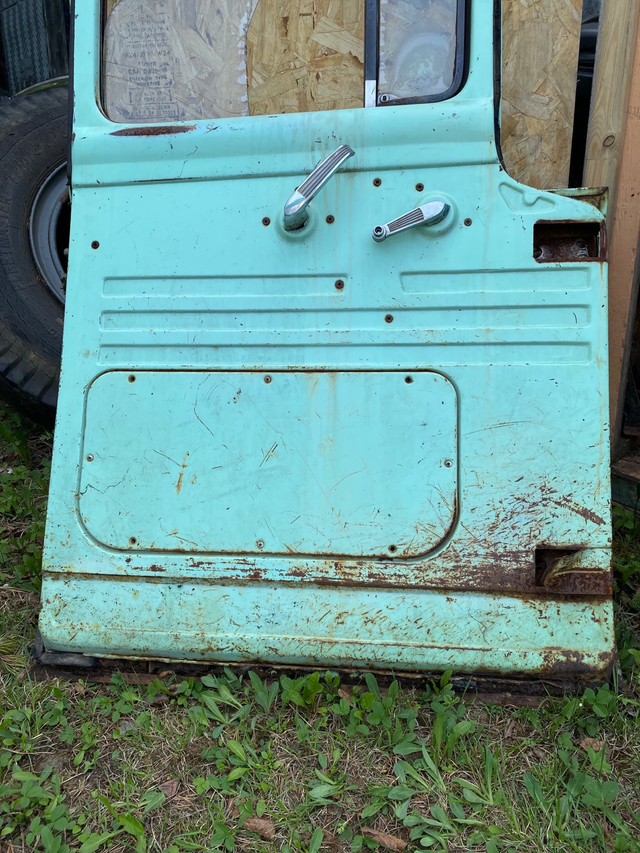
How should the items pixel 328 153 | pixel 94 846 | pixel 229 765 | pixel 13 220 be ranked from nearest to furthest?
pixel 94 846
pixel 229 765
pixel 328 153
pixel 13 220

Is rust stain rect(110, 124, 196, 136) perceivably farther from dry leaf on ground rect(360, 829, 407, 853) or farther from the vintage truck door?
dry leaf on ground rect(360, 829, 407, 853)

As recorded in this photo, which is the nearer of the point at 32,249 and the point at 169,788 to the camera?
the point at 169,788

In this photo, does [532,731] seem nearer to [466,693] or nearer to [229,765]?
[466,693]

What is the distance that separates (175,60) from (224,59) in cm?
15

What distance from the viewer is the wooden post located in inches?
89.1

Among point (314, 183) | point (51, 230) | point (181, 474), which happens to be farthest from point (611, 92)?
point (51, 230)

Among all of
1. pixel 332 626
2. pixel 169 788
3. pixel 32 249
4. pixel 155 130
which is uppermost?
pixel 155 130

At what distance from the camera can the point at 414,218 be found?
68.2 inches

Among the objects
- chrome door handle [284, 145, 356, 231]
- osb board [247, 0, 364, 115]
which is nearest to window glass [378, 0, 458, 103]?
osb board [247, 0, 364, 115]

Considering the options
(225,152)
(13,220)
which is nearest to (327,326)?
(225,152)

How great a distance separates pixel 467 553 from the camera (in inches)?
69.2

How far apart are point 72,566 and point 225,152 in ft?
4.16

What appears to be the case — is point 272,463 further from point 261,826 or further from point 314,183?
point 261,826

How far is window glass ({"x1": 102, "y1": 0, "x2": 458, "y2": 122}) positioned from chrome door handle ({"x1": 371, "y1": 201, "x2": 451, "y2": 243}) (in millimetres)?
421
